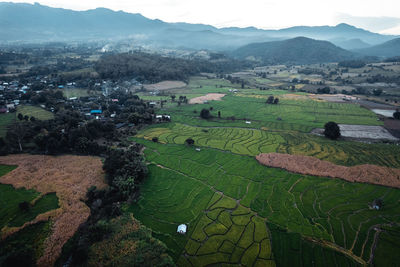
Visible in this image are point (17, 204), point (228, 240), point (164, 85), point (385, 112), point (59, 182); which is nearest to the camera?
point (228, 240)

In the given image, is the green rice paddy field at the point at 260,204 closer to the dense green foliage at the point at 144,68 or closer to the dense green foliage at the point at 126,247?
the dense green foliage at the point at 126,247

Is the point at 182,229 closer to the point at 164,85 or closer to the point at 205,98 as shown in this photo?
the point at 205,98

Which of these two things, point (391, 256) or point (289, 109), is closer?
point (391, 256)

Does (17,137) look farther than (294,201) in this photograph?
Yes

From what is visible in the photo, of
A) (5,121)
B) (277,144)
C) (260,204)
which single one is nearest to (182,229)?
(260,204)

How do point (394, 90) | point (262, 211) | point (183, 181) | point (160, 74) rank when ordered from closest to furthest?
1. point (262, 211)
2. point (183, 181)
3. point (394, 90)
4. point (160, 74)

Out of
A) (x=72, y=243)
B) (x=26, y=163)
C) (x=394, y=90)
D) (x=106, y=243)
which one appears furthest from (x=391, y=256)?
(x=394, y=90)

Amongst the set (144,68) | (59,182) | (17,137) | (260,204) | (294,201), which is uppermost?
(144,68)

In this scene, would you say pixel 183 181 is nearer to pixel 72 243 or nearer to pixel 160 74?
pixel 72 243

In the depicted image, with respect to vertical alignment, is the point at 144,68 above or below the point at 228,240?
above
